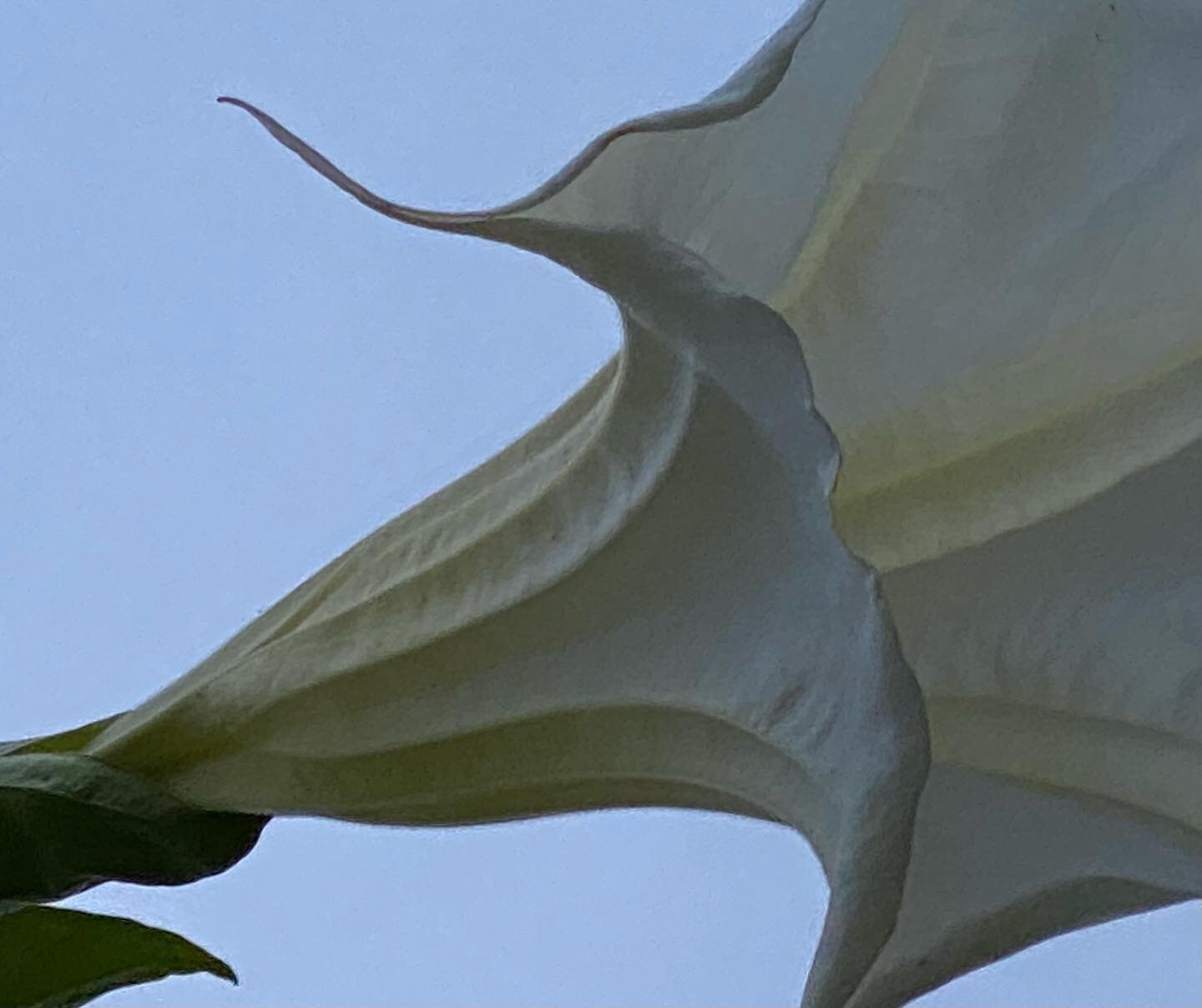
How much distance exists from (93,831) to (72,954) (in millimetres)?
54

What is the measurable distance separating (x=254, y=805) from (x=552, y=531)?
0.42ft

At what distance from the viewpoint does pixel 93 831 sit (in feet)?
1.59

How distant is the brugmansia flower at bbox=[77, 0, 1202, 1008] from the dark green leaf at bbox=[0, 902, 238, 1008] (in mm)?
50

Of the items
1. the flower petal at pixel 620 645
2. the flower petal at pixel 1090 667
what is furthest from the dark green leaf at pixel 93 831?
the flower petal at pixel 1090 667

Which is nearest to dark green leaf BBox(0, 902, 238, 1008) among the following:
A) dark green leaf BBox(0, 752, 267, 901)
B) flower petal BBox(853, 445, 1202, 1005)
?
dark green leaf BBox(0, 752, 267, 901)

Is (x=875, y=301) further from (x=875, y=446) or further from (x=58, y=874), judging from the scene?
(x=58, y=874)

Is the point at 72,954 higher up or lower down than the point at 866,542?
lower down

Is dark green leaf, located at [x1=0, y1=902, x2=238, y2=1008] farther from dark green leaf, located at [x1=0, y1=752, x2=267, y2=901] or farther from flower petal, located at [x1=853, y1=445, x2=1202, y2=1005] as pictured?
flower petal, located at [x1=853, y1=445, x2=1202, y2=1005]

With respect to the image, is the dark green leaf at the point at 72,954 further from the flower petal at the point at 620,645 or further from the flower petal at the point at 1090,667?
the flower petal at the point at 1090,667

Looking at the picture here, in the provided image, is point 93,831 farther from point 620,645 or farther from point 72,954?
point 620,645

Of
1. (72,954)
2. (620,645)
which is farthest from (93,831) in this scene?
(620,645)

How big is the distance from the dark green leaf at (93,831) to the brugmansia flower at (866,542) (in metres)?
0.01

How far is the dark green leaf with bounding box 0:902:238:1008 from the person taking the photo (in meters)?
0.51

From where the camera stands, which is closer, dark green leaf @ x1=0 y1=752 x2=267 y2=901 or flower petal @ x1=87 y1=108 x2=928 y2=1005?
flower petal @ x1=87 y1=108 x2=928 y2=1005
